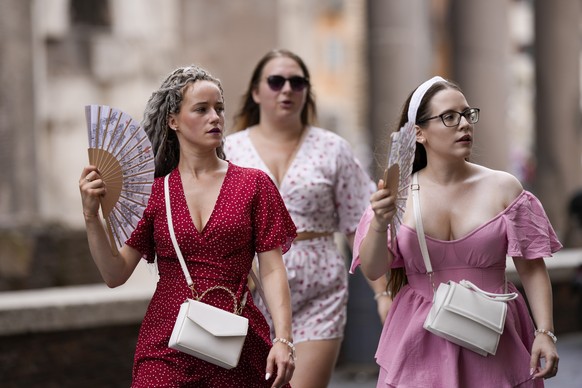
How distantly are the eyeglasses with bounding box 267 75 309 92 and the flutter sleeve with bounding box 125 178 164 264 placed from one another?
1966 millimetres

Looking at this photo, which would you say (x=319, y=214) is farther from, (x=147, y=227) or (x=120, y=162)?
(x=120, y=162)

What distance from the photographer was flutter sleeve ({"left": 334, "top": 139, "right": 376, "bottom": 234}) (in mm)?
7461

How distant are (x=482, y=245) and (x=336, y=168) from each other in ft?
6.59

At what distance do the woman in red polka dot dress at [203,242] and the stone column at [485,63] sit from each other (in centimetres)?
1512

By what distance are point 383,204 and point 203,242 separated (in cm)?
74

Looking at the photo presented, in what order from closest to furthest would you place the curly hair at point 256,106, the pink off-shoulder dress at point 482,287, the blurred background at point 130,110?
the pink off-shoulder dress at point 482,287
the curly hair at point 256,106
the blurred background at point 130,110

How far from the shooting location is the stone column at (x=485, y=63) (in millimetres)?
20469

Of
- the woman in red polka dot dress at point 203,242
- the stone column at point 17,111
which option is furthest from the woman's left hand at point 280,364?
the stone column at point 17,111

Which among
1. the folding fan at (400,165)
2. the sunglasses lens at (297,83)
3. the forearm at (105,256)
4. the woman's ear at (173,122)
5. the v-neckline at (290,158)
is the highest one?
the sunglasses lens at (297,83)

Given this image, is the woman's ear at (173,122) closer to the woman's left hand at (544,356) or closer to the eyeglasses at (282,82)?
the woman's left hand at (544,356)

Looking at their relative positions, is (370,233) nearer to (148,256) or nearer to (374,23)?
(148,256)

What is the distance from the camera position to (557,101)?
21.8 meters

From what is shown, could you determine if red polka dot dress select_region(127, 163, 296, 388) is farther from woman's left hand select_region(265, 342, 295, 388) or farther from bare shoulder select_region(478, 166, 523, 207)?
bare shoulder select_region(478, 166, 523, 207)

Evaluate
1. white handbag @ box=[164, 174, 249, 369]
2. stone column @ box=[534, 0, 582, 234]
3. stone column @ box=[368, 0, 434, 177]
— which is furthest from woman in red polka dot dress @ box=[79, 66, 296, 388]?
stone column @ box=[534, 0, 582, 234]
